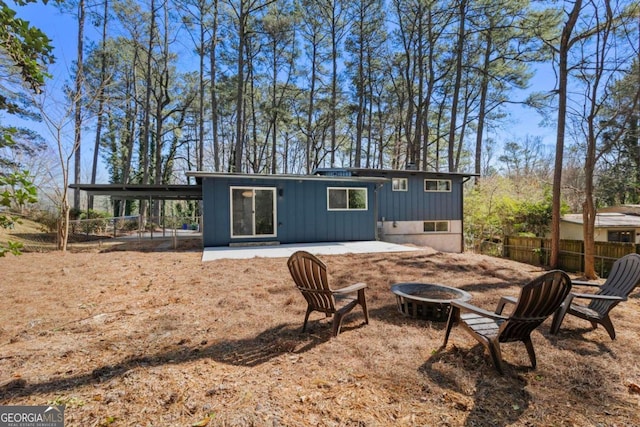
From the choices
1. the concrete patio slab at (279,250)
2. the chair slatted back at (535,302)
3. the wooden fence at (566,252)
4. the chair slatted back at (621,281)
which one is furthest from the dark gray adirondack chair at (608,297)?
the wooden fence at (566,252)

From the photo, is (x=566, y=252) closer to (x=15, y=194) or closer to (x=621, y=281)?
(x=621, y=281)

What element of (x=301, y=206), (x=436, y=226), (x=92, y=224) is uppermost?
(x=301, y=206)

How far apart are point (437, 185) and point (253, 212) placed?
26.4 ft

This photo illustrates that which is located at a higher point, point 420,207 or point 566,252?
point 420,207

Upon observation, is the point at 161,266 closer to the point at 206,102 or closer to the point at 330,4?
the point at 206,102

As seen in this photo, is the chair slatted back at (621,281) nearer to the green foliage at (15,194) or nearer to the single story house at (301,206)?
the green foliage at (15,194)

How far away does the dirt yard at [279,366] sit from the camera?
1.75 meters

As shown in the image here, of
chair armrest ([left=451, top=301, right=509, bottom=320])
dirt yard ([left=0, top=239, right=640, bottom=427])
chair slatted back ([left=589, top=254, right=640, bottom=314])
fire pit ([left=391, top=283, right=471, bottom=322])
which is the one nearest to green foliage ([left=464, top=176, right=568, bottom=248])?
dirt yard ([left=0, top=239, right=640, bottom=427])

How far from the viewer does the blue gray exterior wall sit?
8.43 m

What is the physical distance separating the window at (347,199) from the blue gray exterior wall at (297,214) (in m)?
0.13

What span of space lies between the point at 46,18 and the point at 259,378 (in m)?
15.6

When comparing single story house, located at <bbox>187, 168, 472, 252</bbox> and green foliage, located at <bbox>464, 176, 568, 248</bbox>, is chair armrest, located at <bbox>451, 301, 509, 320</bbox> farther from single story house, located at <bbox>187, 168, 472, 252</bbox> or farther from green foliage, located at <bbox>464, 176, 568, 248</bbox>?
green foliage, located at <bbox>464, 176, 568, 248</bbox>

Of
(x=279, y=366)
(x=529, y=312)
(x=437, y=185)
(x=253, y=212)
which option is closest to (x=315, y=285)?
(x=279, y=366)

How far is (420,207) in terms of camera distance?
40.9 feet
